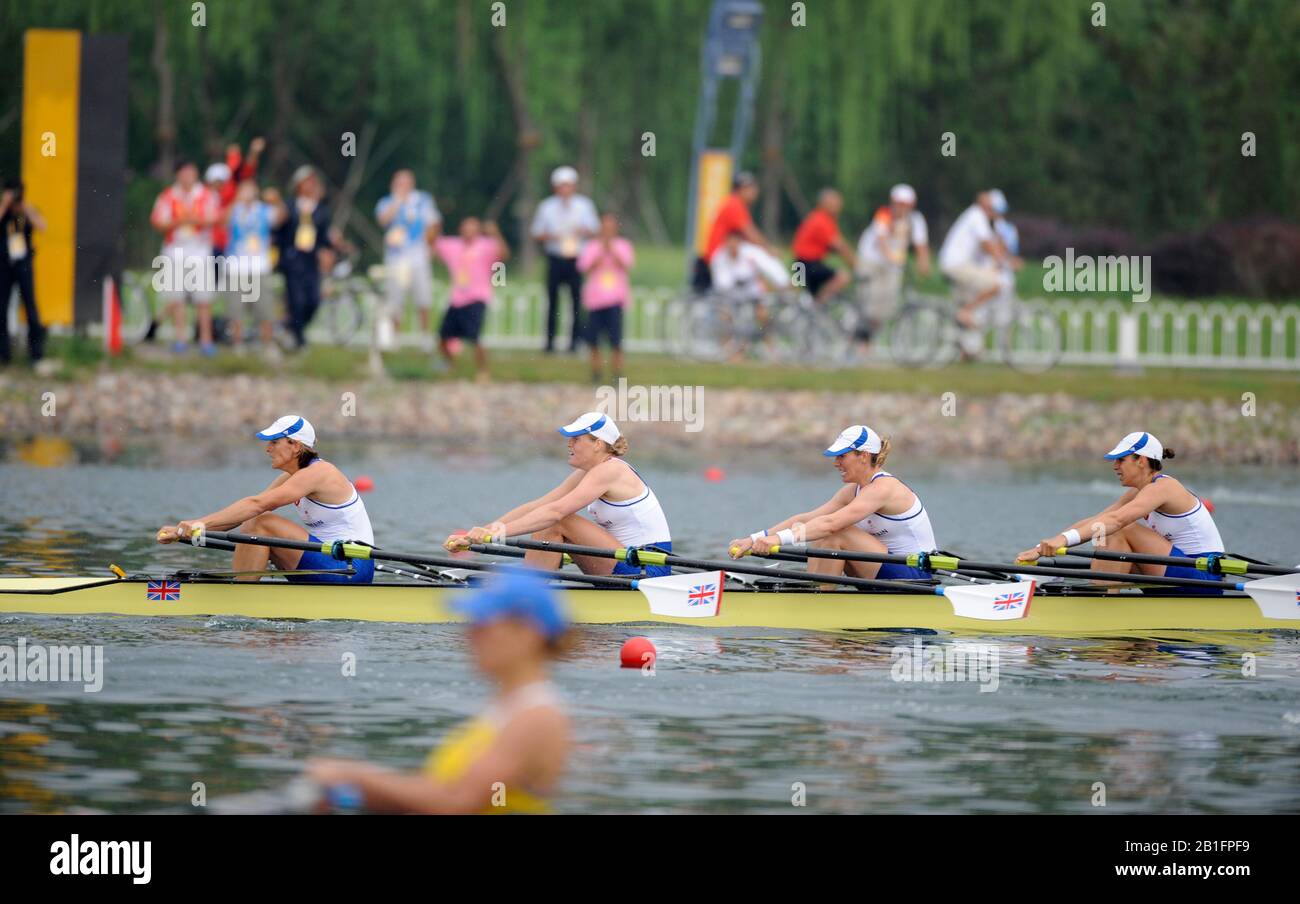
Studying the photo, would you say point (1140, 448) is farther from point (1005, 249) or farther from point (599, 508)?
point (1005, 249)

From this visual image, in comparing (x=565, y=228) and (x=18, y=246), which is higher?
(x=565, y=228)

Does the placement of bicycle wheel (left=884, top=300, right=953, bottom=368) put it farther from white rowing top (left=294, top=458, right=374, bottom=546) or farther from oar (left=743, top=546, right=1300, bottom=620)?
white rowing top (left=294, top=458, right=374, bottom=546)

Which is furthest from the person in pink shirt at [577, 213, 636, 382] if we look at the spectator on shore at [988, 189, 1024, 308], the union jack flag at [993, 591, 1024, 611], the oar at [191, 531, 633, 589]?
the union jack flag at [993, 591, 1024, 611]

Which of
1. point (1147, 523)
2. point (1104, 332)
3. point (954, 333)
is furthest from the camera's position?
point (1104, 332)

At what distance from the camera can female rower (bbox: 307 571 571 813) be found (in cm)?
663

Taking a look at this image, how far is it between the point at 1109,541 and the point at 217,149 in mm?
29234

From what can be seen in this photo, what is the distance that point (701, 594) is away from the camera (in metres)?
14.0

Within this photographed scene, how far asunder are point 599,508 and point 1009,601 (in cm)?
278

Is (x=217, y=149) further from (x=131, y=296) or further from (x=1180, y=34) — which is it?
(x=1180, y=34)

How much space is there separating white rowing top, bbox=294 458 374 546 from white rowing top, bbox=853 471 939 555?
3.31 m

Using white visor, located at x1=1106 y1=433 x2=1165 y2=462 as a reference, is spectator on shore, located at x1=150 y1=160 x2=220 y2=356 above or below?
above

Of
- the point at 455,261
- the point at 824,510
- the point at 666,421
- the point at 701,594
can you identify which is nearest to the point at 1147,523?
the point at 824,510

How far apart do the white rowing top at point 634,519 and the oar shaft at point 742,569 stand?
20cm
